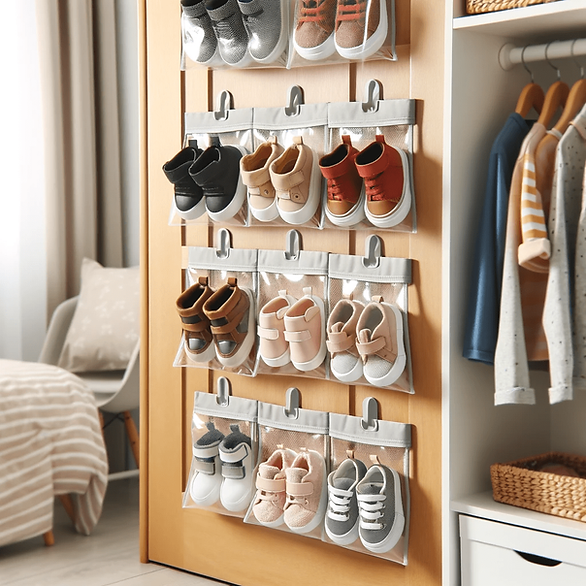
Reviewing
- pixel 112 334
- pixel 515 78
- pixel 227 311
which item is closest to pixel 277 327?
pixel 227 311

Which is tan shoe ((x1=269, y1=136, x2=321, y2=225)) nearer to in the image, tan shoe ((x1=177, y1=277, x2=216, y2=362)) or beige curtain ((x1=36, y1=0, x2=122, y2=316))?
tan shoe ((x1=177, y1=277, x2=216, y2=362))

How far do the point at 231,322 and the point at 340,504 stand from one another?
522 mm

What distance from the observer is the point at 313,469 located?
211 centimetres

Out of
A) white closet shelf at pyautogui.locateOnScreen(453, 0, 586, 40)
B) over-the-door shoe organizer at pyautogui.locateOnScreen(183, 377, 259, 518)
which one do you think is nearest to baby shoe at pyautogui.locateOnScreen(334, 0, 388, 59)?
white closet shelf at pyautogui.locateOnScreen(453, 0, 586, 40)

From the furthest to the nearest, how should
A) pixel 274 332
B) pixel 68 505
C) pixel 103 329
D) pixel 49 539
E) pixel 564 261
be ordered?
1. pixel 103 329
2. pixel 68 505
3. pixel 49 539
4. pixel 274 332
5. pixel 564 261

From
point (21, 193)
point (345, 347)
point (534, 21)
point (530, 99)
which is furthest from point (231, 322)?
point (21, 193)

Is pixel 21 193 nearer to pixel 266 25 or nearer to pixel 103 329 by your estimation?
pixel 103 329

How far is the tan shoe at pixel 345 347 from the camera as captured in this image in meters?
1.98

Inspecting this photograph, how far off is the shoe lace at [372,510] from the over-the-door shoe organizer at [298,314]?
25cm

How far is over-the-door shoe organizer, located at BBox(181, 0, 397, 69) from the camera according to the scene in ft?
6.44

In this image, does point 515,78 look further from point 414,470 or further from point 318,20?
point 414,470

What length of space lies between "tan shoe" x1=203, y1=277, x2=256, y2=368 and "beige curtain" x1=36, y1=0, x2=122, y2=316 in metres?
1.69

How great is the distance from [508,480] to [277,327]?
647 mm

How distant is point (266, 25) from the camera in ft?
6.90
